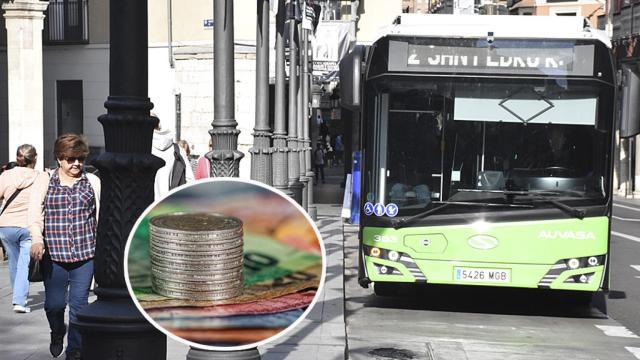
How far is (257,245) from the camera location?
396cm

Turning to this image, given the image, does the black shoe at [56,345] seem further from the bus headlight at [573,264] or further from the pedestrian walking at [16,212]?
the bus headlight at [573,264]

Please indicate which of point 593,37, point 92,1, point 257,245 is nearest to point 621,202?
point 92,1

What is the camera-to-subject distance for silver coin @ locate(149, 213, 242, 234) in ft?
12.7

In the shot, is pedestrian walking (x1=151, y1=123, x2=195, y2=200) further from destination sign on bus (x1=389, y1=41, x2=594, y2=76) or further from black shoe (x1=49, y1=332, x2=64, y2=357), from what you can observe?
black shoe (x1=49, y1=332, x2=64, y2=357)

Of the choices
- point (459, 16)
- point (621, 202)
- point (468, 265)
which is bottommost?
point (621, 202)

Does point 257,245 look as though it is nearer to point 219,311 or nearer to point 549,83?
point 219,311

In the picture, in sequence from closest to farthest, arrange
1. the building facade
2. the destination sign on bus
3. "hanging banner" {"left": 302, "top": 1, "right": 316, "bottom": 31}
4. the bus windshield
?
the bus windshield < the destination sign on bus < "hanging banner" {"left": 302, "top": 1, "right": 316, "bottom": 31} < the building facade

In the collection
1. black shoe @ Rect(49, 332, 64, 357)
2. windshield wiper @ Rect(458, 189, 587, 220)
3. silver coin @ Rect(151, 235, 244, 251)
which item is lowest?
black shoe @ Rect(49, 332, 64, 357)

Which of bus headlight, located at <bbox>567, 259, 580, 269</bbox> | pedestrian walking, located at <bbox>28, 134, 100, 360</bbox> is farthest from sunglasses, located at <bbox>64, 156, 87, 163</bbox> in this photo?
bus headlight, located at <bbox>567, 259, 580, 269</bbox>

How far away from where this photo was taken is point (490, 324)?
35.9 feet

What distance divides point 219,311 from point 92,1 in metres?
32.2

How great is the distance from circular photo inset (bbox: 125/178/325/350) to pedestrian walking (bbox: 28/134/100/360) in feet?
10.5

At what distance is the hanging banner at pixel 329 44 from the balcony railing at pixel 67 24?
816 cm

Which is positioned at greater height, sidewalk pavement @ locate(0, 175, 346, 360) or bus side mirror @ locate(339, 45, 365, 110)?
bus side mirror @ locate(339, 45, 365, 110)
